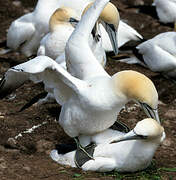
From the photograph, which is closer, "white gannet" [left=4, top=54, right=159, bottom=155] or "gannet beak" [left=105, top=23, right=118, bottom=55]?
"white gannet" [left=4, top=54, right=159, bottom=155]

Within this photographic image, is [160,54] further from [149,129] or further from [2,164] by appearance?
[2,164]

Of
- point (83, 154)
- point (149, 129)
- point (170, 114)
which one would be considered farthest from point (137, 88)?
point (170, 114)

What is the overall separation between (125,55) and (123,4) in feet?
8.30

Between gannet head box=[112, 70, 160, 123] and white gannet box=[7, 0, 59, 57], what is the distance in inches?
160

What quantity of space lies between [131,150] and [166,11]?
5615 mm

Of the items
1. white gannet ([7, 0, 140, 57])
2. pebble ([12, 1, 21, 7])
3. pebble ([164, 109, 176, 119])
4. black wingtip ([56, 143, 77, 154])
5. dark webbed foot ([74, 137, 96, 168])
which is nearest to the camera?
dark webbed foot ([74, 137, 96, 168])

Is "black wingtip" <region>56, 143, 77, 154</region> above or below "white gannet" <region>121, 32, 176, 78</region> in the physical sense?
above

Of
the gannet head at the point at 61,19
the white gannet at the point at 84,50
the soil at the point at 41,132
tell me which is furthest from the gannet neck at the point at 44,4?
the white gannet at the point at 84,50

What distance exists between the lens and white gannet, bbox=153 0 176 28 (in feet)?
35.2

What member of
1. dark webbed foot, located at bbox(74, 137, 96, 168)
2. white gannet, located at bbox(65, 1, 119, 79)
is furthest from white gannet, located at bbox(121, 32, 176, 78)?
dark webbed foot, located at bbox(74, 137, 96, 168)

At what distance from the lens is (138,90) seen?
18.1 ft

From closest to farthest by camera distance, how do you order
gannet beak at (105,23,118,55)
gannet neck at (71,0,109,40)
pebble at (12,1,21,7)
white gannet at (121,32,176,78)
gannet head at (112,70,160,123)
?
gannet head at (112,70,160,123) < gannet neck at (71,0,109,40) < gannet beak at (105,23,118,55) < white gannet at (121,32,176,78) < pebble at (12,1,21,7)

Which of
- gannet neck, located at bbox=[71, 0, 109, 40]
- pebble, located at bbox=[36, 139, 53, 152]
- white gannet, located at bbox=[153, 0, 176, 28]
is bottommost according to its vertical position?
white gannet, located at bbox=[153, 0, 176, 28]

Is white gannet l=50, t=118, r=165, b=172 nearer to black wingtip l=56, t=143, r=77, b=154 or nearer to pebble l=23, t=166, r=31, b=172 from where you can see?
black wingtip l=56, t=143, r=77, b=154
